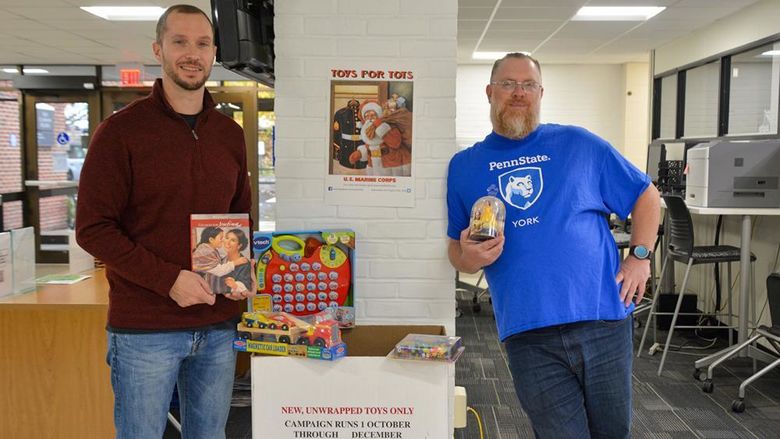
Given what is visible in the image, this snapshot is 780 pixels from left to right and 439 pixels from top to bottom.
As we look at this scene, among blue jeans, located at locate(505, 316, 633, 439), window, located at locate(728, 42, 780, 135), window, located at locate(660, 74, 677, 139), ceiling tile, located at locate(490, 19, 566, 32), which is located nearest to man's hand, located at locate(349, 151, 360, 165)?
blue jeans, located at locate(505, 316, 633, 439)

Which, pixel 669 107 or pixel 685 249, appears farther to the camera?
pixel 669 107

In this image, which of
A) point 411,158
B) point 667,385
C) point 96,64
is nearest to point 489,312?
point 667,385

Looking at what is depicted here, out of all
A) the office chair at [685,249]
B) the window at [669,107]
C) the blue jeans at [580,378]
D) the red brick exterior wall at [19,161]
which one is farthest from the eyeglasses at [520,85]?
the red brick exterior wall at [19,161]

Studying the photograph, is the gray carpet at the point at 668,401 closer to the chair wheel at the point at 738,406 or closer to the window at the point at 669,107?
the chair wheel at the point at 738,406

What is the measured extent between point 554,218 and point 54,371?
2321 millimetres

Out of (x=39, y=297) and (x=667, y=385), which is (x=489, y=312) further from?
(x=39, y=297)

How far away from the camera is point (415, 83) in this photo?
7.75 ft

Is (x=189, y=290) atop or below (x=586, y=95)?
below

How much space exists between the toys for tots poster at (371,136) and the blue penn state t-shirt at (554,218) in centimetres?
45

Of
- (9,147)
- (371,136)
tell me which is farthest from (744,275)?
(9,147)

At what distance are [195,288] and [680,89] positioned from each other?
23.1 ft

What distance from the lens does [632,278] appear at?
1.90 meters

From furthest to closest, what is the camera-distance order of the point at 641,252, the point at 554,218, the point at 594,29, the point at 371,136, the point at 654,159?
the point at 594,29 < the point at 654,159 < the point at 371,136 < the point at 641,252 < the point at 554,218

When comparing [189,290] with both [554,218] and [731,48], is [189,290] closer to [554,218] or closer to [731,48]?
[554,218]
